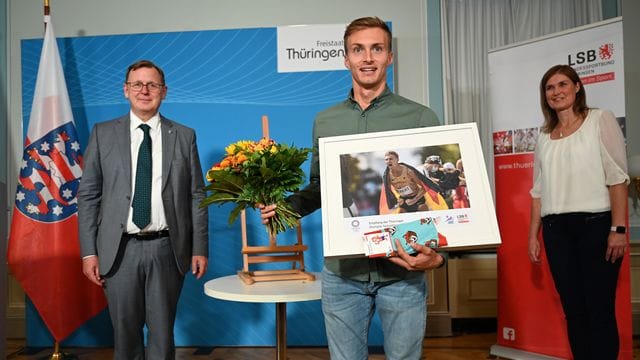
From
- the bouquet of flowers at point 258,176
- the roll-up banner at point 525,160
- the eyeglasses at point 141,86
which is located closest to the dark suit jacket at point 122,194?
the eyeglasses at point 141,86

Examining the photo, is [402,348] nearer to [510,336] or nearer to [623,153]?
[623,153]

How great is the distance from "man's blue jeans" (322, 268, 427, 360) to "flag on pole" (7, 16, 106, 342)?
261 centimetres

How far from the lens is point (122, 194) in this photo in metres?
2.31

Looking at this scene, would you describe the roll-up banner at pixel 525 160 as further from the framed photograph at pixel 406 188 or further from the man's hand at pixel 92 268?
the man's hand at pixel 92 268

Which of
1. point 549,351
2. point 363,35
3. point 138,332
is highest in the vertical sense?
point 363,35

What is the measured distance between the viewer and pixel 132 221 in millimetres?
2293

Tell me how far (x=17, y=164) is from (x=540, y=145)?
406cm

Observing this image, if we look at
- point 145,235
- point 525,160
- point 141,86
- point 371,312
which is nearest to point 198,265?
point 145,235

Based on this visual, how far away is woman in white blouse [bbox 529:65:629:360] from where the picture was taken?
2482 mm

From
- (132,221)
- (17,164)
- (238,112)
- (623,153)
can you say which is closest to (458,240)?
(132,221)

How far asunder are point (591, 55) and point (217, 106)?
102 inches

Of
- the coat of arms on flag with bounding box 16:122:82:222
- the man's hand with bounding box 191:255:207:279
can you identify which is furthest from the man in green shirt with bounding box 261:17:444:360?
the coat of arms on flag with bounding box 16:122:82:222

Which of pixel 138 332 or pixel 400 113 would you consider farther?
pixel 138 332

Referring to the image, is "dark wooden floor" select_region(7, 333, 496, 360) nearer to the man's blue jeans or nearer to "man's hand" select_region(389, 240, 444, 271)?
the man's blue jeans
